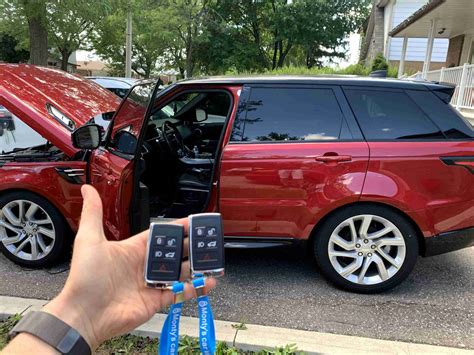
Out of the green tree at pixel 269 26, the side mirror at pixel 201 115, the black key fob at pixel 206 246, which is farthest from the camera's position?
the green tree at pixel 269 26

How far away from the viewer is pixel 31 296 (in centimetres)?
300

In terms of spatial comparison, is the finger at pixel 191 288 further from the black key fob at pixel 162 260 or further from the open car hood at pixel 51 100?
the open car hood at pixel 51 100

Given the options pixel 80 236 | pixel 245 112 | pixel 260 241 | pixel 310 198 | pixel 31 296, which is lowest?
pixel 31 296

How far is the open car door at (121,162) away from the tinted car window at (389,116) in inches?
58.9

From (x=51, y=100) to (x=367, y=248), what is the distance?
2.78 m

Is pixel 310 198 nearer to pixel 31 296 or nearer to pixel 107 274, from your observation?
pixel 107 274

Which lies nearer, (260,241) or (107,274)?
(107,274)

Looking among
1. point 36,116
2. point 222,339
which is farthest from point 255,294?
point 36,116

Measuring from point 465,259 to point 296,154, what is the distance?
202 centimetres

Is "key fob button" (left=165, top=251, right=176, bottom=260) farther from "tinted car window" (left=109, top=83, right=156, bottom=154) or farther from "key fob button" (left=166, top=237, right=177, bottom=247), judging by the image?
"tinted car window" (left=109, top=83, right=156, bottom=154)

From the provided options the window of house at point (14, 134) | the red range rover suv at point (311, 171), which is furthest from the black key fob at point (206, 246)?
the window of house at point (14, 134)

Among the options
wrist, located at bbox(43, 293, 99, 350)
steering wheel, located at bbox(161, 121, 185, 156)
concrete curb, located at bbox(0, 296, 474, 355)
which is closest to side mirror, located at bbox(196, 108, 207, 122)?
steering wheel, located at bbox(161, 121, 185, 156)

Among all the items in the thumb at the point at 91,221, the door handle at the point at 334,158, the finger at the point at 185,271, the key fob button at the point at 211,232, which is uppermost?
the thumb at the point at 91,221

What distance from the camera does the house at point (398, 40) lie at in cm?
1864
